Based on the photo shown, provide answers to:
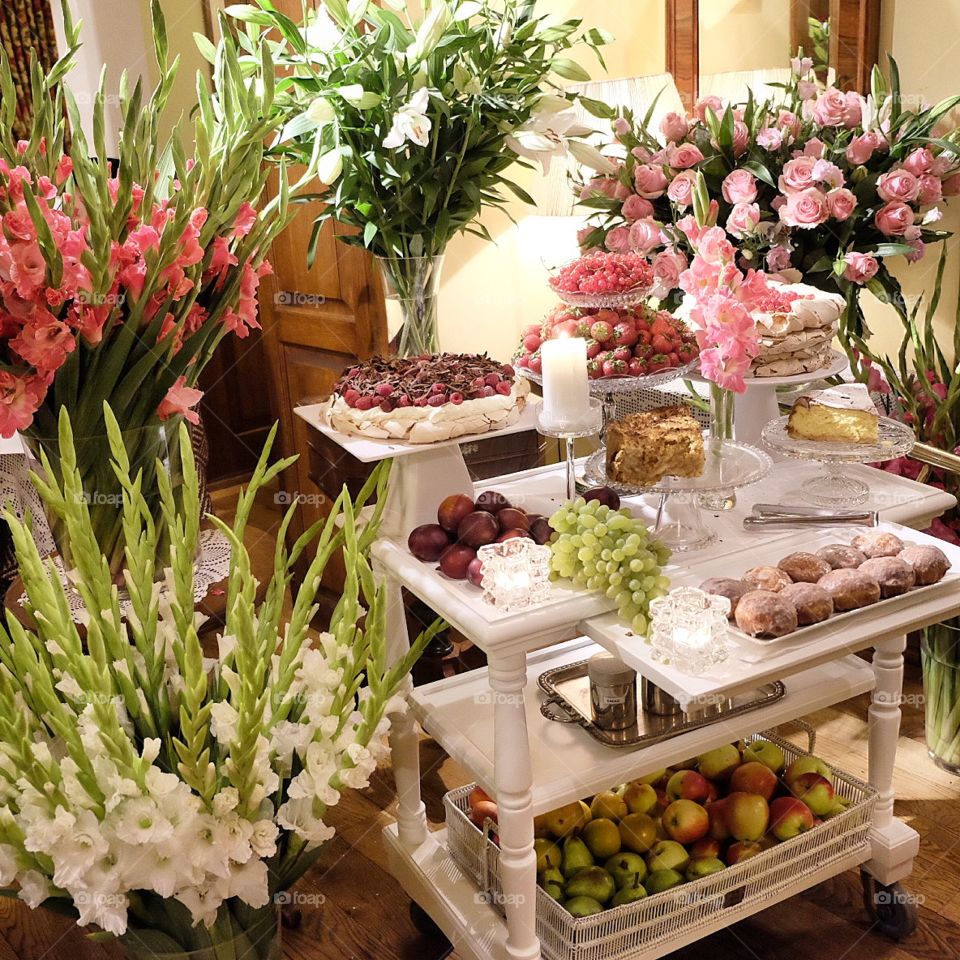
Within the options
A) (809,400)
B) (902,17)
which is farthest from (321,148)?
(902,17)

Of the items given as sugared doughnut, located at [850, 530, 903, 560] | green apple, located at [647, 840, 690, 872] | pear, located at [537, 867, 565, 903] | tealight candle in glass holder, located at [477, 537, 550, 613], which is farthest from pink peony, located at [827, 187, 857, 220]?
pear, located at [537, 867, 565, 903]

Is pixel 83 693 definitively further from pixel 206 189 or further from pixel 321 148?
pixel 321 148

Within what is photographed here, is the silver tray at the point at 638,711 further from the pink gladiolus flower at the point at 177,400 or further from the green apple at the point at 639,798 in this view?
the pink gladiolus flower at the point at 177,400

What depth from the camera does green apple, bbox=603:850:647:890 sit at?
1676 millimetres

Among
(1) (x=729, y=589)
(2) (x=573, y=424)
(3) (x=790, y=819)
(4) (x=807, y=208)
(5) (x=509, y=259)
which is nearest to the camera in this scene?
(1) (x=729, y=589)

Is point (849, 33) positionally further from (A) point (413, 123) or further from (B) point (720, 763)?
(B) point (720, 763)

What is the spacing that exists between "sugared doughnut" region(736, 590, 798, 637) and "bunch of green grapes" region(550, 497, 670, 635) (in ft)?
0.36

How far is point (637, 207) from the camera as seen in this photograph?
2.21 meters

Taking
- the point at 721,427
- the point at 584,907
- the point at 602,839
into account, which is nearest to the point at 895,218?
the point at 721,427

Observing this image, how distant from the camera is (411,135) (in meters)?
1.56

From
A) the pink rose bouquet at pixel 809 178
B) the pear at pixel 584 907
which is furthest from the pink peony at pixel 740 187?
the pear at pixel 584 907

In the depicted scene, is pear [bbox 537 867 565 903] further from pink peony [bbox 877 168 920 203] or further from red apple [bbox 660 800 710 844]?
pink peony [bbox 877 168 920 203]

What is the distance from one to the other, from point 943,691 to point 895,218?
0.98 meters

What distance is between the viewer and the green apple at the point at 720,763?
1.89 metres
